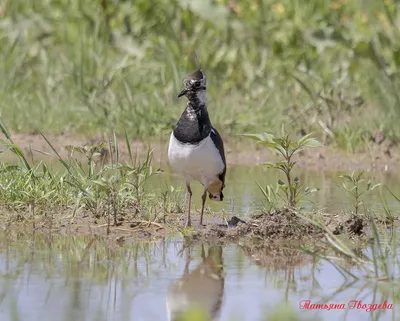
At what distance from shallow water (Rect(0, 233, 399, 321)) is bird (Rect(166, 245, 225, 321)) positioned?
1cm

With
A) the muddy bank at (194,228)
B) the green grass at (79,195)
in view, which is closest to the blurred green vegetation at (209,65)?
the green grass at (79,195)

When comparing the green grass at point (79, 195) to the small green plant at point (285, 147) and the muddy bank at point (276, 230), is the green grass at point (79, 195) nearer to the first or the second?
the muddy bank at point (276, 230)

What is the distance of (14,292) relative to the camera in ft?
15.9

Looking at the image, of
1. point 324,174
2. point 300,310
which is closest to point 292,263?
point 300,310

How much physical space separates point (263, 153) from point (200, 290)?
18.4 feet

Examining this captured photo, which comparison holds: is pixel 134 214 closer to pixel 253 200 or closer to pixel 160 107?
pixel 253 200

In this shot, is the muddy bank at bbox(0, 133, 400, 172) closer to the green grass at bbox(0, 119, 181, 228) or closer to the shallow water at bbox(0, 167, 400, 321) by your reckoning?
the green grass at bbox(0, 119, 181, 228)

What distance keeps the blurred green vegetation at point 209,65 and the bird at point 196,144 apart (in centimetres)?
264

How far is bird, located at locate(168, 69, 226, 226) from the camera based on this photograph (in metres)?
6.91

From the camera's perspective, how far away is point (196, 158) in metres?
6.91


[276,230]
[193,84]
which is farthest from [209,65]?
[276,230]

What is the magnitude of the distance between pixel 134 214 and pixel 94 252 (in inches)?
37.4

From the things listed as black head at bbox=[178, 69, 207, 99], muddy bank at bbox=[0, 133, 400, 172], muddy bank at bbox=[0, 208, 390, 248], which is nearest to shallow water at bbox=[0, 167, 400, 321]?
muddy bank at bbox=[0, 208, 390, 248]

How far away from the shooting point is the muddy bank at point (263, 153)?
10.3 meters
